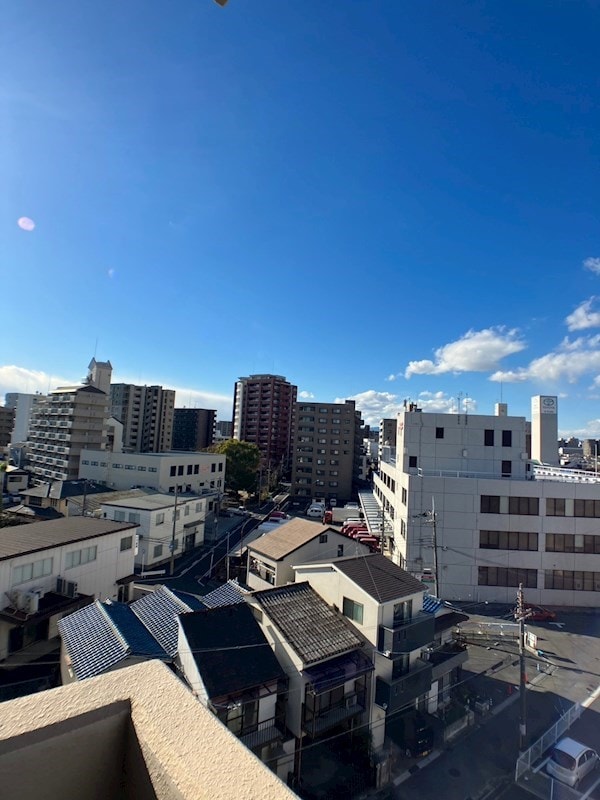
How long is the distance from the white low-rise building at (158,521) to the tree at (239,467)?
15443mm

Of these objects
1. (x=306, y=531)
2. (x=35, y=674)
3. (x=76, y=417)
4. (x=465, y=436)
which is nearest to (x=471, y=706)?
(x=306, y=531)

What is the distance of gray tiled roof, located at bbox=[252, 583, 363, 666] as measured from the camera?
35.5 ft

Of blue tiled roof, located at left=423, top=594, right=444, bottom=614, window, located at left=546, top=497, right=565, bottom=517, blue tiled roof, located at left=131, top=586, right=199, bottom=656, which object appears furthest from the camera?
window, located at left=546, top=497, right=565, bottom=517

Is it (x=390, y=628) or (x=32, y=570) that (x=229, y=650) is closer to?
(x=390, y=628)

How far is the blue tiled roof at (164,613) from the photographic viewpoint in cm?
1215

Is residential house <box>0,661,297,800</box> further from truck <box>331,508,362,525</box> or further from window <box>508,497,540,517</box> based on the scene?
truck <box>331,508,362,525</box>

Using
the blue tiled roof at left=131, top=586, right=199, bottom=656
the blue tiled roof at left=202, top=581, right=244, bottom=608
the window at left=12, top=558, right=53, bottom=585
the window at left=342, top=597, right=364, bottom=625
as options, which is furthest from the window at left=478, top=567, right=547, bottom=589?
the window at left=12, top=558, right=53, bottom=585

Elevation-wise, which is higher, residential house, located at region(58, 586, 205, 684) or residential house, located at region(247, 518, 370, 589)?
residential house, located at region(247, 518, 370, 589)

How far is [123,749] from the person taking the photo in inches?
55.9

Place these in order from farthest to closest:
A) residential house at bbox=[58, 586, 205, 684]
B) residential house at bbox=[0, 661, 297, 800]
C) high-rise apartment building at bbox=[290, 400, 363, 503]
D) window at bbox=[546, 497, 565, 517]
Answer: high-rise apartment building at bbox=[290, 400, 363, 503] → window at bbox=[546, 497, 565, 517] → residential house at bbox=[58, 586, 205, 684] → residential house at bbox=[0, 661, 297, 800]

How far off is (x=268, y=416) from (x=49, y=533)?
5106cm

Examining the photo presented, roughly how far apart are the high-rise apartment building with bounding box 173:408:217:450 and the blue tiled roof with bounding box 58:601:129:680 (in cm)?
6658

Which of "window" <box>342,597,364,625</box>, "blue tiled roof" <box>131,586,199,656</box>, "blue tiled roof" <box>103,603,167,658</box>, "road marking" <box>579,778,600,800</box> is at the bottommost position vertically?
"road marking" <box>579,778,600,800</box>

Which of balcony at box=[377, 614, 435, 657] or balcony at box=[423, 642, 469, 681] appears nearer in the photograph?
balcony at box=[377, 614, 435, 657]
